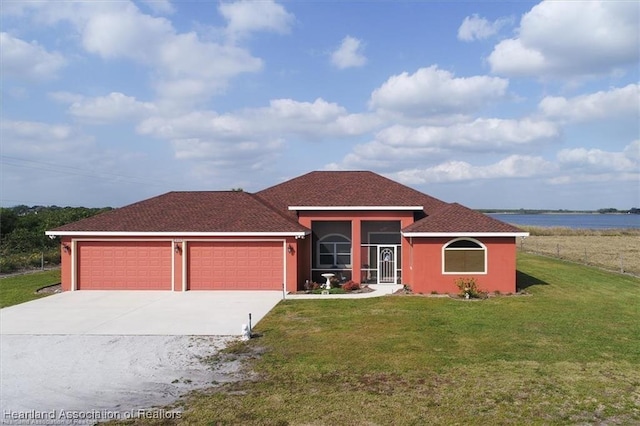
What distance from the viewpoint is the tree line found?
2794 cm

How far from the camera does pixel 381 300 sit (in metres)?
17.5

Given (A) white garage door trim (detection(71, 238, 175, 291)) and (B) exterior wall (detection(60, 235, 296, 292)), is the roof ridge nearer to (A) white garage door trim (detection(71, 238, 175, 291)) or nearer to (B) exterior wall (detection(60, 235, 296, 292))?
(B) exterior wall (detection(60, 235, 296, 292))

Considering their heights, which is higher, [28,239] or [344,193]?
[344,193]

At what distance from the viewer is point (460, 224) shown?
1912cm

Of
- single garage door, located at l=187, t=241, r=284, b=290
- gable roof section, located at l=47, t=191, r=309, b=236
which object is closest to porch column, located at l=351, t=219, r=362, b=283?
gable roof section, located at l=47, t=191, r=309, b=236

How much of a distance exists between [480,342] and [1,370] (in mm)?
10658

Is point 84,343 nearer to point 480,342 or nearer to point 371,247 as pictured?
point 480,342

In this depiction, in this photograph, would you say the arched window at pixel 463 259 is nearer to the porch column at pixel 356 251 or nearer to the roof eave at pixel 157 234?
the porch column at pixel 356 251

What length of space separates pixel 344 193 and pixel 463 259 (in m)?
6.86

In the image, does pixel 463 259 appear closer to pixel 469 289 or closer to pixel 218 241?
pixel 469 289

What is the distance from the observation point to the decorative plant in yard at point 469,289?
18.0 metres

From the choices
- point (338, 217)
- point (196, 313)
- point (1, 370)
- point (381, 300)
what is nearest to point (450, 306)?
point (381, 300)

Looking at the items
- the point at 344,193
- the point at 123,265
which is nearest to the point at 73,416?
the point at 123,265

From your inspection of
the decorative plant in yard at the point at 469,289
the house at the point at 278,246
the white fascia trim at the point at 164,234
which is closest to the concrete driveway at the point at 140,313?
the house at the point at 278,246
